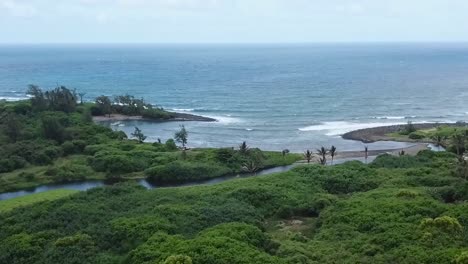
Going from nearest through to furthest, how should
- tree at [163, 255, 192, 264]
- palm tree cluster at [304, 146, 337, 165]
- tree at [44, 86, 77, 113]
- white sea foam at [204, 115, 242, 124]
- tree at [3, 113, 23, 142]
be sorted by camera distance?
tree at [163, 255, 192, 264] → palm tree cluster at [304, 146, 337, 165] → tree at [3, 113, 23, 142] → tree at [44, 86, 77, 113] → white sea foam at [204, 115, 242, 124]

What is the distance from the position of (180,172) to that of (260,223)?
3275 cm

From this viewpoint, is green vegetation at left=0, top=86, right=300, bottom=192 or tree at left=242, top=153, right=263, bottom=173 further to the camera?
tree at left=242, top=153, right=263, bottom=173


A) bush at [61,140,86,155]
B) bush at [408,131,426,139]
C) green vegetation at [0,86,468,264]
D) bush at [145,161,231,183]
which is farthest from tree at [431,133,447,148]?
bush at [61,140,86,155]

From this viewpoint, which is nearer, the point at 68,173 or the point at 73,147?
the point at 68,173

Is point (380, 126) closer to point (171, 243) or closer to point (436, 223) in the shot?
point (436, 223)

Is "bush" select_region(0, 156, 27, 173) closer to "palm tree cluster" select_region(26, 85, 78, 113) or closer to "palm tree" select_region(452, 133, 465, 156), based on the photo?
"palm tree cluster" select_region(26, 85, 78, 113)

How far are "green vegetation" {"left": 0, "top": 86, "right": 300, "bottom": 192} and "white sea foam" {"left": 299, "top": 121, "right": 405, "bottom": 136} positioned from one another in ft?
98.5

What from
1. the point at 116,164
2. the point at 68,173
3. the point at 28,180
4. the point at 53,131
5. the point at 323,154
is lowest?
the point at 28,180

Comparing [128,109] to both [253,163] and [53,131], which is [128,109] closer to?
[53,131]

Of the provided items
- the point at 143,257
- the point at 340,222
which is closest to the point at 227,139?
the point at 340,222

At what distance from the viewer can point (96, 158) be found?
9006 cm

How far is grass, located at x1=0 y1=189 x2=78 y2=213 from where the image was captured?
69.0 metres

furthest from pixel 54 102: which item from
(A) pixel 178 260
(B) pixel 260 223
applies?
(A) pixel 178 260

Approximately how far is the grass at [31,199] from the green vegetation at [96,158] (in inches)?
335
